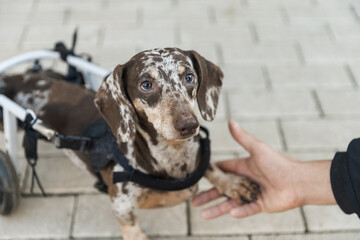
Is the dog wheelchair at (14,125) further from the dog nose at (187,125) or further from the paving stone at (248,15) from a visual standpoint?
the paving stone at (248,15)

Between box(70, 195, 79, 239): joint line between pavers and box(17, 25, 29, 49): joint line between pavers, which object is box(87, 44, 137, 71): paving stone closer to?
box(17, 25, 29, 49): joint line between pavers

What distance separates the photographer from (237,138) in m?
2.99

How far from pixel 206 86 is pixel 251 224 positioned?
130cm

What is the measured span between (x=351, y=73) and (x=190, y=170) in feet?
8.78

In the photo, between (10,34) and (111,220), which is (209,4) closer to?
(10,34)

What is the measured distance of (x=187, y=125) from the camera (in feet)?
6.63

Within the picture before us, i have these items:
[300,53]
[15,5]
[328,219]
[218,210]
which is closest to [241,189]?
[218,210]

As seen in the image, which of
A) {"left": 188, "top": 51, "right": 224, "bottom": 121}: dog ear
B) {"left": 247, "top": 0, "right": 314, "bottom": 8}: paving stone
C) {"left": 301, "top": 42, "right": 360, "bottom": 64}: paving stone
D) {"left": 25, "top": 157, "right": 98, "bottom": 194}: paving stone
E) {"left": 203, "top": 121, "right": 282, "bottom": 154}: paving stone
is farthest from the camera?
{"left": 247, "top": 0, "right": 314, "bottom": 8}: paving stone

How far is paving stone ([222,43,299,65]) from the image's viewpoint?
4.56 metres

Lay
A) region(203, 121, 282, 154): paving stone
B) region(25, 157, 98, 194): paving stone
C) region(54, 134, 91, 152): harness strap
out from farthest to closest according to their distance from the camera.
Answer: region(203, 121, 282, 154): paving stone < region(25, 157, 98, 194): paving stone < region(54, 134, 91, 152): harness strap

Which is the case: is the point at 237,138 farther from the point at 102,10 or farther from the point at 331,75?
the point at 102,10

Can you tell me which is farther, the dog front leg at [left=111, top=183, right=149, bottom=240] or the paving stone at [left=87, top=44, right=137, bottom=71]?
the paving stone at [left=87, top=44, right=137, bottom=71]

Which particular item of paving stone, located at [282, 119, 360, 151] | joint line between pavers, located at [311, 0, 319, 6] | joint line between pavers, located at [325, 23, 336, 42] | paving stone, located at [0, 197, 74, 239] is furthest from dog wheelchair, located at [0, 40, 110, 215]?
joint line between pavers, located at [311, 0, 319, 6]

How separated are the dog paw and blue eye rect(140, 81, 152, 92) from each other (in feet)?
3.40
